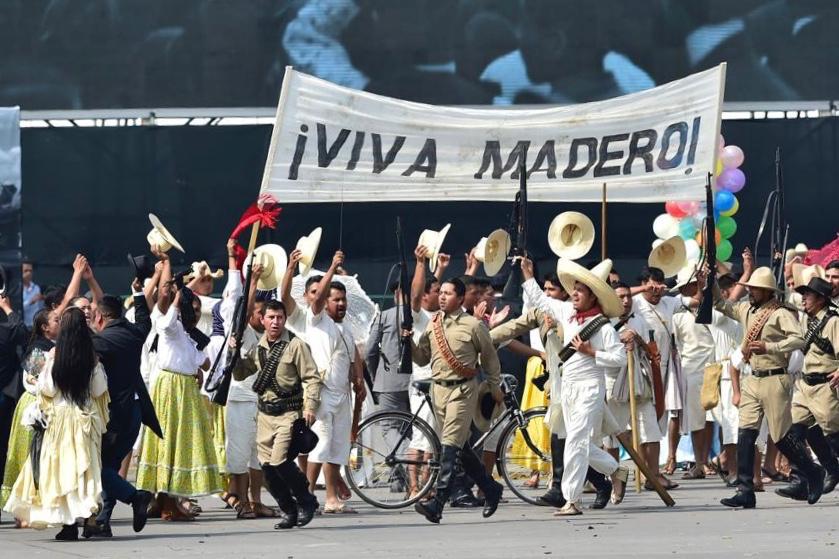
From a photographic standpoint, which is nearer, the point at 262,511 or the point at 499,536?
the point at 499,536

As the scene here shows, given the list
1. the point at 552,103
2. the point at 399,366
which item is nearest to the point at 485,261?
the point at 399,366

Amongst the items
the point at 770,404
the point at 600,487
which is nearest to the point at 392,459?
the point at 600,487

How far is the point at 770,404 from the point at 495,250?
8.70 feet

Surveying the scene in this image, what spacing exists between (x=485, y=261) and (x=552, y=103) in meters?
6.66

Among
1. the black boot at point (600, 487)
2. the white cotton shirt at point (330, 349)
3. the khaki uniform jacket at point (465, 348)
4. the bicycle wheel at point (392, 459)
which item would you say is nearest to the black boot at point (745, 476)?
the black boot at point (600, 487)

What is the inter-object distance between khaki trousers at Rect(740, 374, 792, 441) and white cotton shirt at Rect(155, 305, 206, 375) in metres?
3.95

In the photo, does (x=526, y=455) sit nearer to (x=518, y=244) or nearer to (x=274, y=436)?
(x=518, y=244)

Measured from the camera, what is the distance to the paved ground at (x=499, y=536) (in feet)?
37.5

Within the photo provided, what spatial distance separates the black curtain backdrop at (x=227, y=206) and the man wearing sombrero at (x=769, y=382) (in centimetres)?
646

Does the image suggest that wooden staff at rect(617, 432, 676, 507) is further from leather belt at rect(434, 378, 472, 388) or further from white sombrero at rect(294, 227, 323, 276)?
white sombrero at rect(294, 227, 323, 276)

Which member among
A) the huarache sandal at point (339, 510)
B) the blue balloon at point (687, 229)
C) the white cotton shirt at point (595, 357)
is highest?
the blue balloon at point (687, 229)

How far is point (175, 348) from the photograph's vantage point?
44.9ft

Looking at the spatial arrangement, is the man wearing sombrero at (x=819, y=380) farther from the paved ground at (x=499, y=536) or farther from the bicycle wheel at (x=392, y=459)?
the bicycle wheel at (x=392, y=459)

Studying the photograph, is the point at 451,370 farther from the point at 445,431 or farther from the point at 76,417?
the point at 76,417
